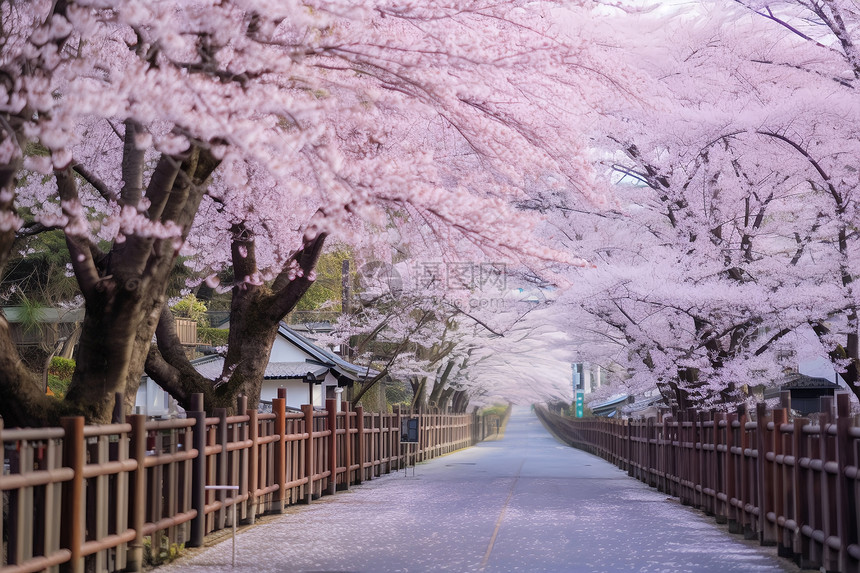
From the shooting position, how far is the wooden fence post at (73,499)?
7.29 metres

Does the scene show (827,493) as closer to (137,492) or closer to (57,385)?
(137,492)

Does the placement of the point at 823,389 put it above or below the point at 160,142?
below

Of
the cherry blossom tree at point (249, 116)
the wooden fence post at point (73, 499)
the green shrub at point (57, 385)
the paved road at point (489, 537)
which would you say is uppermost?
the cherry blossom tree at point (249, 116)

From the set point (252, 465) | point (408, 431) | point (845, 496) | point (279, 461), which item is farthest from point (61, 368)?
point (845, 496)

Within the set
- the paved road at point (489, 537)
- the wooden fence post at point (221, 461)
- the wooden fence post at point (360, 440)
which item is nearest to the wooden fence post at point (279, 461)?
the paved road at point (489, 537)

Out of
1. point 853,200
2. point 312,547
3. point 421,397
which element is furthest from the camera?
point 421,397

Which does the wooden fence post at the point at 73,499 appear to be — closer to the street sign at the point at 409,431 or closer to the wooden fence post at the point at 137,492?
the wooden fence post at the point at 137,492

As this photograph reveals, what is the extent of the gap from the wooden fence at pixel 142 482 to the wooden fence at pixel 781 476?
597cm

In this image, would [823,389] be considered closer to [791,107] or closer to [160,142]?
[791,107]

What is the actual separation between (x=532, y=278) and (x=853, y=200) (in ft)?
37.6

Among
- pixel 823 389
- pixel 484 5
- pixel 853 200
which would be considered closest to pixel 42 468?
pixel 484 5

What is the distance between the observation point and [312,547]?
34.1 ft

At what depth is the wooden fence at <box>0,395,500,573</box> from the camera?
22.3 feet

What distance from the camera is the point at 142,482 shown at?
345 inches
